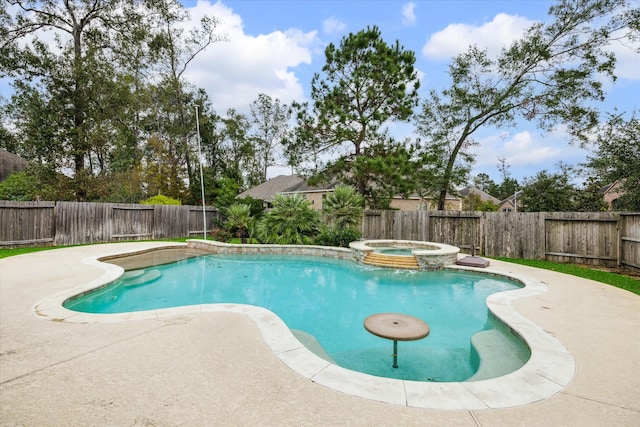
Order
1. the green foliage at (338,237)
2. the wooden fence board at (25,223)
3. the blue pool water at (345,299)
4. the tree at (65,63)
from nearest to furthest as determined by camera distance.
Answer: the blue pool water at (345,299), the wooden fence board at (25,223), the green foliage at (338,237), the tree at (65,63)

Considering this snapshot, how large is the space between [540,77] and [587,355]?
14.7 m

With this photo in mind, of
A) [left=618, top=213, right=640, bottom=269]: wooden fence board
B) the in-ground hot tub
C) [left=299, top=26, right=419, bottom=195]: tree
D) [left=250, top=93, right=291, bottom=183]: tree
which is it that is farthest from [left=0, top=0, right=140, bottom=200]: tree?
[left=618, top=213, right=640, bottom=269]: wooden fence board

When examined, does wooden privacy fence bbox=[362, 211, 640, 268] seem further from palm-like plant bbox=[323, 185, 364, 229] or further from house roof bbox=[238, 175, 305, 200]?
house roof bbox=[238, 175, 305, 200]

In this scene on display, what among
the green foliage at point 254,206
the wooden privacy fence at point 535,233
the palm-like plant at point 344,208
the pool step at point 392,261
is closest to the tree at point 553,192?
Result: the wooden privacy fence at point 535,233

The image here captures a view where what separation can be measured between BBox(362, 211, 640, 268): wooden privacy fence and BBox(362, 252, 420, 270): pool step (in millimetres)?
2701

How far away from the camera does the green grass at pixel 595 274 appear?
6.78 m

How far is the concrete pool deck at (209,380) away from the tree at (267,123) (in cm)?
3033

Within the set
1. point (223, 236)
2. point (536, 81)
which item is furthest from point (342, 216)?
point (536, 81)

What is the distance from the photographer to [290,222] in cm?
→ 1265

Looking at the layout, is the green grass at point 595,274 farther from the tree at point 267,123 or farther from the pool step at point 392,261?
the tree at point 267,123

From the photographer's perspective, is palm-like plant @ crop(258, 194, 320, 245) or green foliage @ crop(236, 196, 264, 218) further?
green foliage @ crop(236, 196, 264, 218)

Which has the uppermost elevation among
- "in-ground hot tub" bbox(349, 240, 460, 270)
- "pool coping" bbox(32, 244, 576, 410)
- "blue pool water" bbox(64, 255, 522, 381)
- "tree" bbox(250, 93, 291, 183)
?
"tree" bbox(250, 93, 291, 183)

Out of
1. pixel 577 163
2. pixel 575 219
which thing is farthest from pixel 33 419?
pixel 577 163

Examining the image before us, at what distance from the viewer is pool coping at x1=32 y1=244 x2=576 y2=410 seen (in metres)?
2.48
